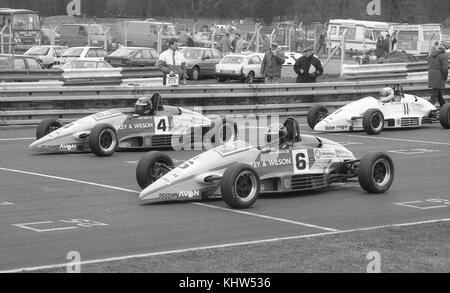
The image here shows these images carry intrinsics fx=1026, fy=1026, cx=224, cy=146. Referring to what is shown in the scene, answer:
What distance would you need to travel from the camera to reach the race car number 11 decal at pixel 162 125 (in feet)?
63.0

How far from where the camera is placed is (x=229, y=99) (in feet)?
86.6

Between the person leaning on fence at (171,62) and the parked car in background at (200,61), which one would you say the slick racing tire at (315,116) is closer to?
the person leaning on fence at (171,62)

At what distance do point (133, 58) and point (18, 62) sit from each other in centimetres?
926

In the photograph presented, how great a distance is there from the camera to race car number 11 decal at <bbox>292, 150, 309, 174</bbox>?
14469 millimetres

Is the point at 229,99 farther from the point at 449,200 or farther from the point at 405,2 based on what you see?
the point at 405,2

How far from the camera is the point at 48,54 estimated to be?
44.4 meters

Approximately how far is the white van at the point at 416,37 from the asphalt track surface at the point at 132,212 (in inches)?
1487

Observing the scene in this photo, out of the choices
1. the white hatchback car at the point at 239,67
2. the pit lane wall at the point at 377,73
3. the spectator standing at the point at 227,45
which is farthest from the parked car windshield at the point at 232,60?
the pit lane wall at the point at 377,73

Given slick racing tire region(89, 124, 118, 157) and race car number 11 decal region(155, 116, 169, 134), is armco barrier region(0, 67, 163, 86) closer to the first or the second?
race car number 11 decal region(155, 116, 169, 134)

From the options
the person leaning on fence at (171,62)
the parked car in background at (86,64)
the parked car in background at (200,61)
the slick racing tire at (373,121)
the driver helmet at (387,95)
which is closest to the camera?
the slick racing tire at (373,121)

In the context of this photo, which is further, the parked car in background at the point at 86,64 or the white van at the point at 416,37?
the white van at the point at 416,37

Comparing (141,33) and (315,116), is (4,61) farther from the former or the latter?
(141,33)
